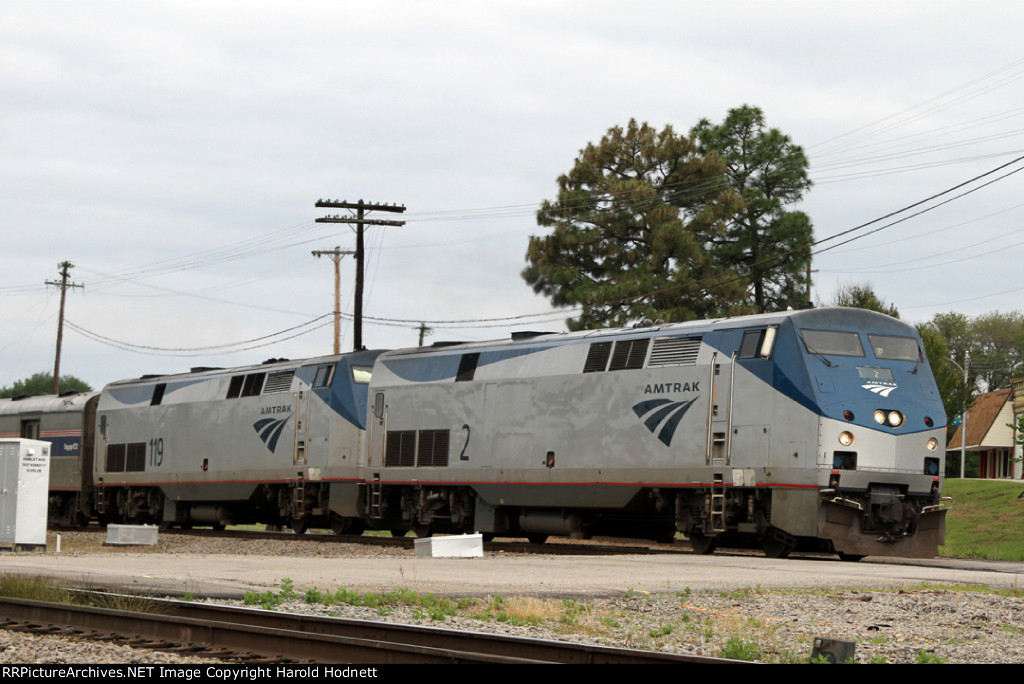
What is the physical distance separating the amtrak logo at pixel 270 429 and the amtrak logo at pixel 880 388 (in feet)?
50.3

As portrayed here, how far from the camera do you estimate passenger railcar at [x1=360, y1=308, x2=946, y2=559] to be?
2089cm

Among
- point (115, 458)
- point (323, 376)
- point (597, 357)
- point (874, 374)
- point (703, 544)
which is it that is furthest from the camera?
point (115, 458)

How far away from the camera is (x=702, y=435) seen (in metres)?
22.4

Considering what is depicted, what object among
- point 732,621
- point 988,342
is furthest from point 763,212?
point 988,342

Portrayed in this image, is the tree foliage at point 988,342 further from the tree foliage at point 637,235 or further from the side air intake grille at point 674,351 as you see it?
the side air intake grille at point 674,351

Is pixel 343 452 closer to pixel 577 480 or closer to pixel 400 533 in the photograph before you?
pixel 400 533

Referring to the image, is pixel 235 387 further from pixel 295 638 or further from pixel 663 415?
pixel 295 638

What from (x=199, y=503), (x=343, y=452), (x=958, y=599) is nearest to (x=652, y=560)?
(x=958, y=599)

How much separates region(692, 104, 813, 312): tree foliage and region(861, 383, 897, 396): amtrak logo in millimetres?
30741

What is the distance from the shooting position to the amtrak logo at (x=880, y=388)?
69.9 ft

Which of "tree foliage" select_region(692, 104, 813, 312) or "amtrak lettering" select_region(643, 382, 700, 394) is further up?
"tree foliage" select_region(692, 104, 813, 312)

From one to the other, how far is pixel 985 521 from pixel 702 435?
22308mm

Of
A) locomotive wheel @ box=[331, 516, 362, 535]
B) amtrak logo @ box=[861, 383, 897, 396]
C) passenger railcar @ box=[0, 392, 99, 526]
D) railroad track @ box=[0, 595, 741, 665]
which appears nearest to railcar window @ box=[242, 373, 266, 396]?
locomotive wheel @ box=[331, 516, 362, 535]

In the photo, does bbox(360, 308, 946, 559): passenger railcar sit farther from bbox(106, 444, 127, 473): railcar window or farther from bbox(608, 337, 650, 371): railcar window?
bbox(106, 444, 127, 473): railcar window
